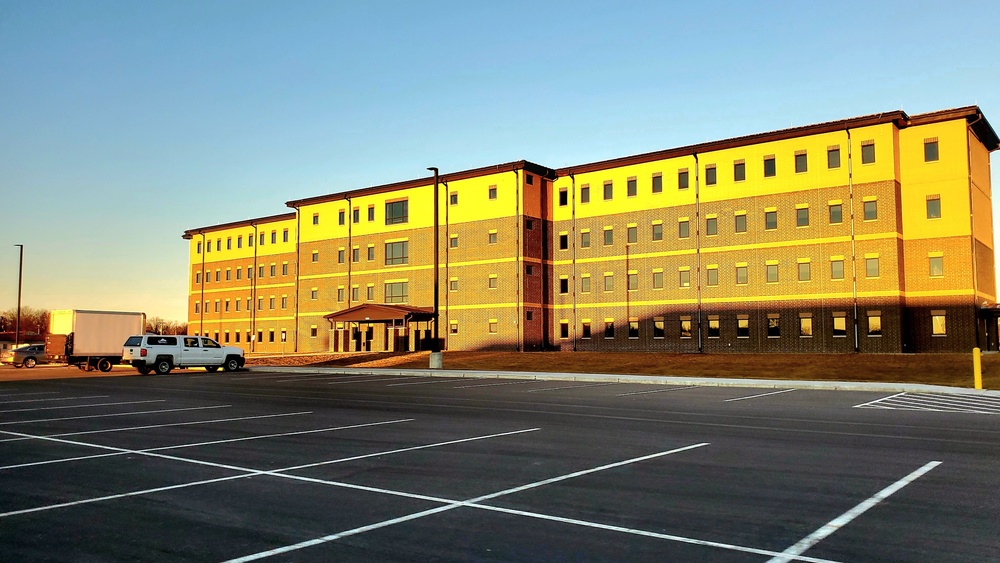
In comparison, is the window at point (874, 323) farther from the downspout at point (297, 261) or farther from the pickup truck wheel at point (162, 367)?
the downspout at point (297, 261)

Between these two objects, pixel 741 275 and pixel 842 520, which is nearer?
pixel 842 520

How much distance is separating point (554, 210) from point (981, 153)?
1166 inches

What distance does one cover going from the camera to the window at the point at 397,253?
65.1 metres

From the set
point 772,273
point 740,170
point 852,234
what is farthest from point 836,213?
point 740,170

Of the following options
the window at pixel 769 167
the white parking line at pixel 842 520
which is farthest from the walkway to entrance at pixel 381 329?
the white parking line at pixel 842 520

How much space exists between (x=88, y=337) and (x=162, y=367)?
7914 millimetres

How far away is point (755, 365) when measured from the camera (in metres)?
39.5

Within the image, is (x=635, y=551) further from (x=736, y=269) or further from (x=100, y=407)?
(x=736, y=269)

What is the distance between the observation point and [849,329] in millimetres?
46438

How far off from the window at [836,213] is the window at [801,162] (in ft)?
9.66

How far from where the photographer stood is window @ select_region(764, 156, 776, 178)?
49.8m

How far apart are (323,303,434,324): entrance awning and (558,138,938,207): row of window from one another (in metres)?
14.2

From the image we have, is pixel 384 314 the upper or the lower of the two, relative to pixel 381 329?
upper

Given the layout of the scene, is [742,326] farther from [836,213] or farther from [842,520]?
[842,520]
